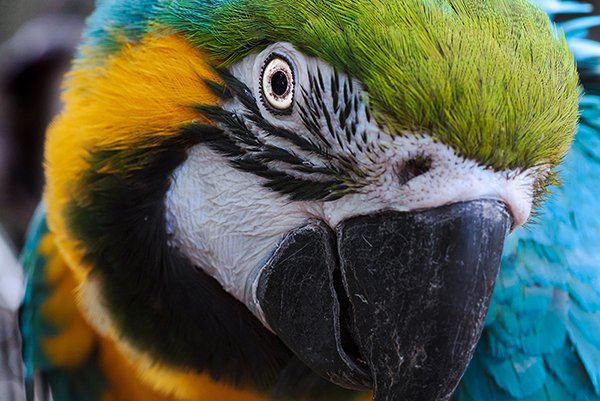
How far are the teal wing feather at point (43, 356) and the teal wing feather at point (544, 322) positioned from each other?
823mm

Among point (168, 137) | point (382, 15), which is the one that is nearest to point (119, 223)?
point (168, 137)

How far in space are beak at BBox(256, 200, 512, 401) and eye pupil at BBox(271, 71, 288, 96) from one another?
0.19 metres

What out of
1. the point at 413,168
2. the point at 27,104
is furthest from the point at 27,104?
the point at 413,168

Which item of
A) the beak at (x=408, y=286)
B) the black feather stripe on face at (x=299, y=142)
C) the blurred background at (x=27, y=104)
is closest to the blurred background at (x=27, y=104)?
the blurred background at (x=27, y=104)

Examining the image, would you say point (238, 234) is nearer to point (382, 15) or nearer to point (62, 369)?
point (382, 15)

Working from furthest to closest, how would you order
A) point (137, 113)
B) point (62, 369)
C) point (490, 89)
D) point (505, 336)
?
point (62, 369) < point (505, 336) < point (137, 113) < point (490, 89)

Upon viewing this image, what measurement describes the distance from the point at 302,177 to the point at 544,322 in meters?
0.65

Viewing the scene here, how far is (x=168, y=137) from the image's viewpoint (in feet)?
3.76

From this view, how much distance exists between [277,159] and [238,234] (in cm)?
16

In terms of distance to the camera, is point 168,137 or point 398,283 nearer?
point 398,283

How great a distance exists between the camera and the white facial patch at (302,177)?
948 millimetres

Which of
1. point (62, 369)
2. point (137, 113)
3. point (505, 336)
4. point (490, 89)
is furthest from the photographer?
point (62, 369)

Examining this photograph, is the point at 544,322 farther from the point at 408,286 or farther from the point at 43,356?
the point at 43,356

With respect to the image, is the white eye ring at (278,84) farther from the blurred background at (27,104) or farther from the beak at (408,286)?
the blurred background at (27,104)
